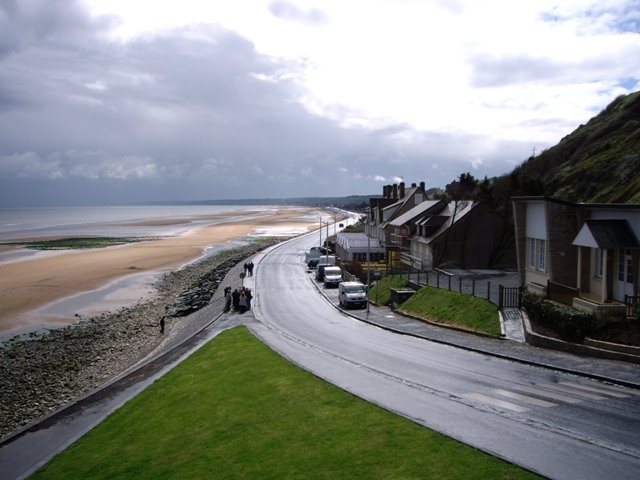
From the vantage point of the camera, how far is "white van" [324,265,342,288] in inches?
2200

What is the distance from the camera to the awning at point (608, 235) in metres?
26.1

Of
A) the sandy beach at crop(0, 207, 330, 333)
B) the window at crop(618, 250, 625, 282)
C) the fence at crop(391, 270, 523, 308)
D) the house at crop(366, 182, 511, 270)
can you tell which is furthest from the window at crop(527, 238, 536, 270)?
the sandy beach at crop(0, 207, 330, 333)

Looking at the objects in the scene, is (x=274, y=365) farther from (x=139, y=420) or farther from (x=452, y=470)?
(x=452, y=470)

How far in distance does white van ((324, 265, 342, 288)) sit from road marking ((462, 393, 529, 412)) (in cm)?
3783

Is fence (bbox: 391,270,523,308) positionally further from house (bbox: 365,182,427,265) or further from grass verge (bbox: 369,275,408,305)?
house (bbox: 365,182,427,265)

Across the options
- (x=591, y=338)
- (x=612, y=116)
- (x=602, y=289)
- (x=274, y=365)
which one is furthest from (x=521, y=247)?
(x=612, y=116)

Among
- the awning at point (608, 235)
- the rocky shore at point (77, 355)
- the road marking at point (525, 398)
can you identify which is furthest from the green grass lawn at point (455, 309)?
the rocky shore at point (77, 355)

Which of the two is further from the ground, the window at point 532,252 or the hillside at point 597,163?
the hillside at point 597,163

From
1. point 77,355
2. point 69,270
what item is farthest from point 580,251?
point 69,270

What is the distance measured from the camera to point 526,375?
66.5 feet

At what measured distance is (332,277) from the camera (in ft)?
184

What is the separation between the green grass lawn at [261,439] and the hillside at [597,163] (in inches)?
1483

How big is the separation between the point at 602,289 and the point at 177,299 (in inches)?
1589

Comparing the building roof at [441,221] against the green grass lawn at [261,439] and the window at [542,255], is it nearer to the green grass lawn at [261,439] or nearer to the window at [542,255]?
the window at [542,255]
